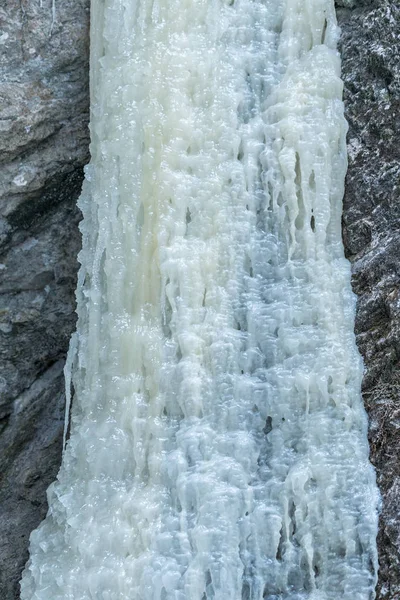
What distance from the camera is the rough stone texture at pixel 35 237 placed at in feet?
10.3

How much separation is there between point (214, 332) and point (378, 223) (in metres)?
0.64

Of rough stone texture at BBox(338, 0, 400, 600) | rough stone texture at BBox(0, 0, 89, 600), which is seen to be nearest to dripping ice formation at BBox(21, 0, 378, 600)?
rough stone texture at BBox(338, 0, 400, 600)

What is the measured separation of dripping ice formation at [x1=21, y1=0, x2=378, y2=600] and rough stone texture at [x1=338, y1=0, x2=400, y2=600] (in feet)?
0.15

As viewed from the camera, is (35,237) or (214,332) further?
(35,237)

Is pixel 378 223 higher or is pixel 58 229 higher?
pixel 378 223

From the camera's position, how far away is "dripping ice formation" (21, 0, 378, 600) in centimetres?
254

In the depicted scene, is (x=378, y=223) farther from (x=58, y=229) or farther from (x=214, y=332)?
(x=58, y=229)

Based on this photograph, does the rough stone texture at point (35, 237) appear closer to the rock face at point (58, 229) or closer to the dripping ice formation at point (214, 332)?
the rock face at point (58, 229)

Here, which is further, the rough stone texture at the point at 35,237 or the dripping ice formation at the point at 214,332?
the rough stone texture at the point at 35,237

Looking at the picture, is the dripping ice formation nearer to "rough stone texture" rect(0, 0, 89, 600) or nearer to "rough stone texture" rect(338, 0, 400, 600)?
"rough stone texture" rect(338, 0, 400, 600)

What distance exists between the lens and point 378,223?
8.87 ft

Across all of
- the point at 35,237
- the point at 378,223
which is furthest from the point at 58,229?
the point at 378,223

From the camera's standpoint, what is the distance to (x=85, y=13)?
3178 mm

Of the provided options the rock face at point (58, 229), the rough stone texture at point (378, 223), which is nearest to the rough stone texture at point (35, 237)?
the rock face at point (58, 229)
